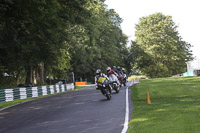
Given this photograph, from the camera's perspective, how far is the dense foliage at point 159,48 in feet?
229

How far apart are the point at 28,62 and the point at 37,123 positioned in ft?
40.9

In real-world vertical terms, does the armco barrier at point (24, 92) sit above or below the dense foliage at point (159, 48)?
below

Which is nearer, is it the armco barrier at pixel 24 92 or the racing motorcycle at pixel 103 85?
the racing motorcycle at pixel 103 85

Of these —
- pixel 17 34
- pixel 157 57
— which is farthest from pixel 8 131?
pixel 157 57

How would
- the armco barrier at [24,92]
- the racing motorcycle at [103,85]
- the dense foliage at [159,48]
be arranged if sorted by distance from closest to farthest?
the racing motorcycle at [103,85] → the armco barrier at [24,92] → the dense foliage at [159,48]

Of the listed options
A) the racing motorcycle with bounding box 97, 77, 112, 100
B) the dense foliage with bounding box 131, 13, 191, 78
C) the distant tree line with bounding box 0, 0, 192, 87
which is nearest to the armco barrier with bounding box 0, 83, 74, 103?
the distant tree line with bounding box 0, 0, 192, 87

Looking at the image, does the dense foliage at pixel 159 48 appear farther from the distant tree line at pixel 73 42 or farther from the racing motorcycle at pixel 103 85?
the racing motorcycle at pixel 103 85

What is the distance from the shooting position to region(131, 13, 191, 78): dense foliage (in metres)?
69.8

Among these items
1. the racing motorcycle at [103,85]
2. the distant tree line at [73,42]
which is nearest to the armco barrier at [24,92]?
the distant tree line at [73,42]

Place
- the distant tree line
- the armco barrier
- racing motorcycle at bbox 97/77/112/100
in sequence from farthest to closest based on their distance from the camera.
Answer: the armco barrier → the distant tree line → racing motorcycle at bbox 97/77/112/100

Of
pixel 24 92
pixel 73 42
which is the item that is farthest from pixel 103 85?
pixel 73 42

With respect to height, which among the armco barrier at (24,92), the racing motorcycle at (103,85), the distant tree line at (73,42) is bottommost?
the armco barrier at (24,92)

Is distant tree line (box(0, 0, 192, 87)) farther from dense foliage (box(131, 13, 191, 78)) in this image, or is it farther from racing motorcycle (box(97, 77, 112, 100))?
racing motorcycle (box(97, 77, 112, 100))

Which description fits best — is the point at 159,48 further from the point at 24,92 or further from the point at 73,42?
the point at 24,92
